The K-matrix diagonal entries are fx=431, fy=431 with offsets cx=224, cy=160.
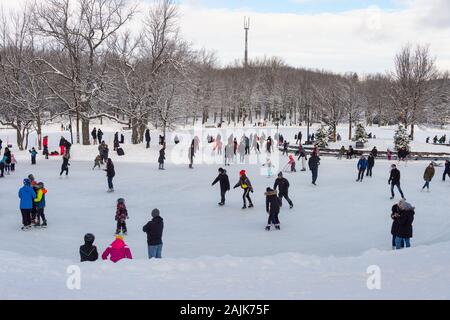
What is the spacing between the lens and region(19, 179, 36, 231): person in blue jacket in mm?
11414

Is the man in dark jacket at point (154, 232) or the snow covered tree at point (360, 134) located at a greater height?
the snow covered tree at point (360, 134)

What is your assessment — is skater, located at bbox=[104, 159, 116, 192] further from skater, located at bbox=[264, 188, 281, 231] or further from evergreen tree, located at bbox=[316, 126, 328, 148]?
evergreen tree, located at bbox=[316, 126, 328, 148]

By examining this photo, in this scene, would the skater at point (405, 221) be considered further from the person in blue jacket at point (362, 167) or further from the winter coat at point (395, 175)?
the person in blue jacket at point (362, 167)

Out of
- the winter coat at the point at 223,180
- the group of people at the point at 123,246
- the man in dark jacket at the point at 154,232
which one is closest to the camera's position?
the group of people at the point at 123,246

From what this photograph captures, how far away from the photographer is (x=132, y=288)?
6.44m

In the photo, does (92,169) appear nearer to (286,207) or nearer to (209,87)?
(286,207)

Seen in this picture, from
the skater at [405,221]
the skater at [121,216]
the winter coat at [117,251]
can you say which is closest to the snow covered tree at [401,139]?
the skater at [405,221]

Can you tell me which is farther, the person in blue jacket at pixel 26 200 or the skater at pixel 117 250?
the person in blue jacket at pixel 26 200

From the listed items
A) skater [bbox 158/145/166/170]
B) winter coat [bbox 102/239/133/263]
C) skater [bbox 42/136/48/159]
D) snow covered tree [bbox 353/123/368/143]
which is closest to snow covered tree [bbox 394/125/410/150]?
snow covered tree [bbox 353/123/368/143]

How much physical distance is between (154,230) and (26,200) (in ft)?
15.7

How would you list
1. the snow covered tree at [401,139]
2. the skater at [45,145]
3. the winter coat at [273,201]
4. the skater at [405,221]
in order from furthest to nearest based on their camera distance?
1. the snow covered tree at [401,139]
2. the skater at [45,145]
3. the winter coat at [273,201]
4. the skater at [405,221]

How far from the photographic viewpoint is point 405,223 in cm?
964

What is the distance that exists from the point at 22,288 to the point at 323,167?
19827 millimetres

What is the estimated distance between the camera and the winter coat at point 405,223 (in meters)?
9.55
